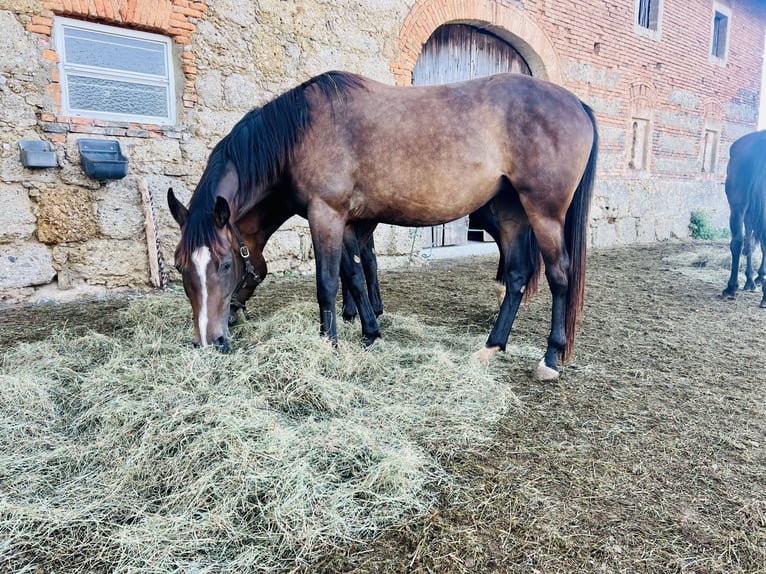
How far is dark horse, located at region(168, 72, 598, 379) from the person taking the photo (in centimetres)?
268

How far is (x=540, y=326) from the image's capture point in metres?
3.81

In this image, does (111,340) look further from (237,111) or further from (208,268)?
(237,111)

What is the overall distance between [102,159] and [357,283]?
114 inches

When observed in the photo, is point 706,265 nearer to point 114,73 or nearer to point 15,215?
point 114,73

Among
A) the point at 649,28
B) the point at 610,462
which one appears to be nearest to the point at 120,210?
the point at 610,462

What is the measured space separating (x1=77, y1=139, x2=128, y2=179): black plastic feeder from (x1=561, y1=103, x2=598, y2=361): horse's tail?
3.92 metres

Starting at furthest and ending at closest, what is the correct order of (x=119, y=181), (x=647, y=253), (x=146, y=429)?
(x=647, y=253) → (x=119, y=181) → (x=146, y=429)

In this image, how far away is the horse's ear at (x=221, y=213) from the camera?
231cm

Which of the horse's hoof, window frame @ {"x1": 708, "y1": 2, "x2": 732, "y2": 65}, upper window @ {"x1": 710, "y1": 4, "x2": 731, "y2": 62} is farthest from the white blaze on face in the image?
upper window @ {"x1": 710, "y1": 4, "x2": 731, "y2": 62}

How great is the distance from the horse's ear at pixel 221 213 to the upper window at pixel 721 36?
46.1 ft

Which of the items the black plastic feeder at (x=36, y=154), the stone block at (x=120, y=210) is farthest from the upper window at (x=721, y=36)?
the black plastic feeder at (x=36, y=154)

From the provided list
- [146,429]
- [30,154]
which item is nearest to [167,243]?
[30,154]

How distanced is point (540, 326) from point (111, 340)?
310 centimetres

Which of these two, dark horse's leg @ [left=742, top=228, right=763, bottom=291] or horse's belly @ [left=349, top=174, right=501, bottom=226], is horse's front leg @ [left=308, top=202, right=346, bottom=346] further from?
dark horse's leg @ [left=742, top=228, right=763, bottom=291]
